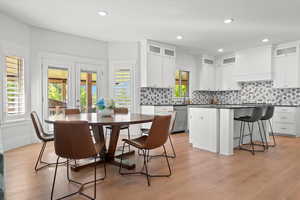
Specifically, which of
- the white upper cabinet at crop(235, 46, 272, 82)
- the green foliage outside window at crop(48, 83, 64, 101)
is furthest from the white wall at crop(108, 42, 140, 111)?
the white upper cabinet at crop(235, 46, 272, 82)

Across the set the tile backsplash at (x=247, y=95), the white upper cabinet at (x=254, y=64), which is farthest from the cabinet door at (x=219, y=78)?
the white upper cabinet at (x=254, y=64)

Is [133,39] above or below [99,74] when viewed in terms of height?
above

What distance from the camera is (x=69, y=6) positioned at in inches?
143

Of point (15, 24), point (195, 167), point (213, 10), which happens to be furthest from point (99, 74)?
point (195, 167)

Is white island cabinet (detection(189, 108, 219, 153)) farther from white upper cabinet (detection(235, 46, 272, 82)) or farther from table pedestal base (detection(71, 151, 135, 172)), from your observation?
white upper cabinet (detection(235, 46, 272, 82))

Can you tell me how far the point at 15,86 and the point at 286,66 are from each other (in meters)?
6.85

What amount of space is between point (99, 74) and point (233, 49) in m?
4.34

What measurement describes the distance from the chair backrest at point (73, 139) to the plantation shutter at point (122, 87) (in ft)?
12.2

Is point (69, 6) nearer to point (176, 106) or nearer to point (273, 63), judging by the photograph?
point (176, 106)

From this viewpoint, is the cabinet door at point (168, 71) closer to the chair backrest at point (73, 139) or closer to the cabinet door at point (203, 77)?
the cabinet door at point (203, 77)

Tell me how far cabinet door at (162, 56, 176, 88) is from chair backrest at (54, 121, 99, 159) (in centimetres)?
422

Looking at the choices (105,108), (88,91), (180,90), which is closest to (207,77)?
(180,90)

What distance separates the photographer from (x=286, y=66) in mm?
5902

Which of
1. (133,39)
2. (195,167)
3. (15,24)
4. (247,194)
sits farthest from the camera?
(133,39)
